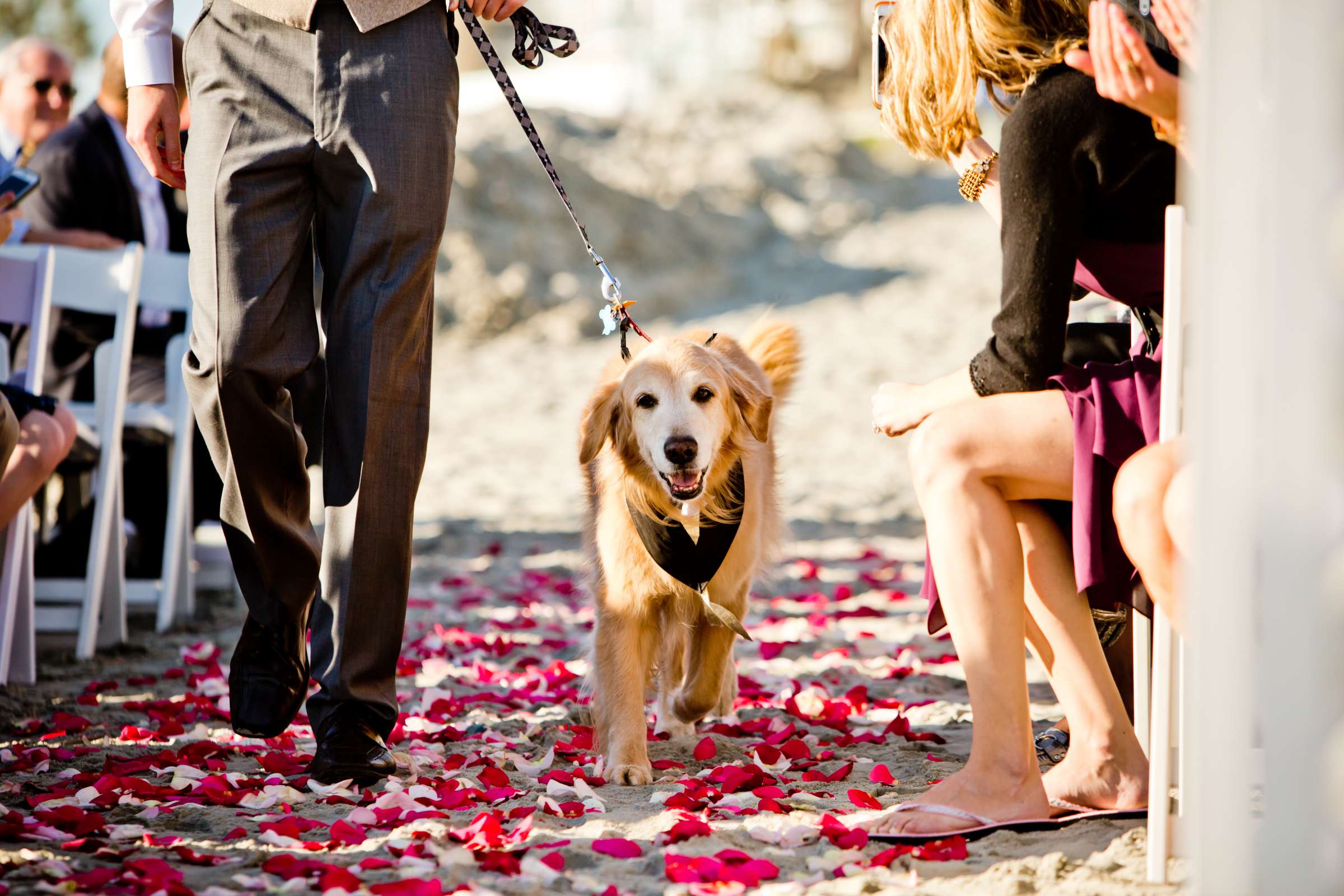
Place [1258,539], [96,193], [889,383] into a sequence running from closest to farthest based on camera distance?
1. [1258,539]
2. [889,383]
3. [96,193]

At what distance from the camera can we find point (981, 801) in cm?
230

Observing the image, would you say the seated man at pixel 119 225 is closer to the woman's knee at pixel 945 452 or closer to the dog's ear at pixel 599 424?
the dog's ear at pixel 599 424

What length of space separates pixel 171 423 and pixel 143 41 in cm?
250

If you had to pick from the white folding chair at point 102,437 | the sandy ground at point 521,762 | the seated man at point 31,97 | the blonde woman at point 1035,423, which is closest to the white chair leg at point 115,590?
the white folding chair at point 102,437

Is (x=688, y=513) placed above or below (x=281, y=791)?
above

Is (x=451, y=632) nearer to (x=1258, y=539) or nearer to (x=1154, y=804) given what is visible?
(x=1154, y=804)

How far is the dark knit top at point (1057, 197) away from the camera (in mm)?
2207

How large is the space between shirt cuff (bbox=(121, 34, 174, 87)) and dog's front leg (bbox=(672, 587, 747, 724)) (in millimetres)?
1889

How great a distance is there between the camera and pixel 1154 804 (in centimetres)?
202

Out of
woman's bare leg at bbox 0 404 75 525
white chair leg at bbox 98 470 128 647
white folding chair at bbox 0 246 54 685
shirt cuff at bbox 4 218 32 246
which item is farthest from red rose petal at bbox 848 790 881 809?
shirt cuff at bbox 4 218 32 246

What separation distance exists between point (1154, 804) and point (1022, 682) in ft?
1.17

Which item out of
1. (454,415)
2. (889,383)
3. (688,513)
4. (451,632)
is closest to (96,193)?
(451,632)

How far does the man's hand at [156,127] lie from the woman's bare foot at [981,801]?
82.8 inches

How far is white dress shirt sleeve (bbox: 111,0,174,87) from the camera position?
2.78m
